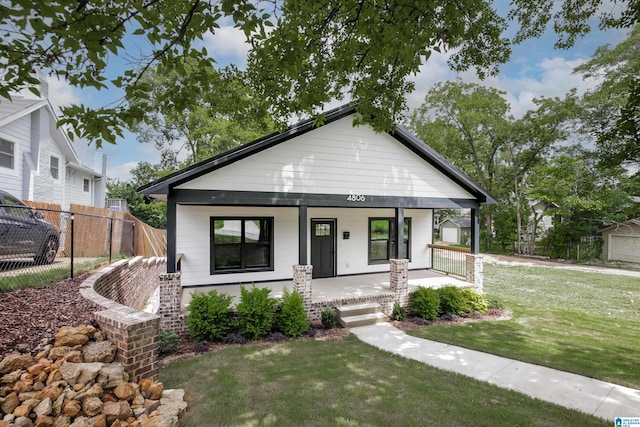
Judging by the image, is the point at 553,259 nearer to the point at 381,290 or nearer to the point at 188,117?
the point at 381,290

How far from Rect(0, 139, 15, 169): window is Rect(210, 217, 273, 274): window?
8.56 m

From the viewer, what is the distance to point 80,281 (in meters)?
6.15

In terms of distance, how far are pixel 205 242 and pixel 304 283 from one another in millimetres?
3658

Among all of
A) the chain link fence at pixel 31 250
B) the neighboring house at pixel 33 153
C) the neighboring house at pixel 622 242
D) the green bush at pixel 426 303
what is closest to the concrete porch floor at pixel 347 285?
the green bush at pixel 426 303

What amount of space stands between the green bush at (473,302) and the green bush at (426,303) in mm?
1069

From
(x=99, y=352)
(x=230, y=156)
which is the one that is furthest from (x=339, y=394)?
(x=230, y=156)

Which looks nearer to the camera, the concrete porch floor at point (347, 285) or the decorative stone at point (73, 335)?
the decorative stone at point (73, 335)

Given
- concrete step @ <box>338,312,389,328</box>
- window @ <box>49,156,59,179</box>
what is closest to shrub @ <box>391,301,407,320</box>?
concrete step @ <box>338,312,389,328</box>

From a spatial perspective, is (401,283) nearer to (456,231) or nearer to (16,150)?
(16,150)

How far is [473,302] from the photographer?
30.4 feet

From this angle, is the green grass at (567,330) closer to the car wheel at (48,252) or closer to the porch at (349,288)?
the porch at (349,288)

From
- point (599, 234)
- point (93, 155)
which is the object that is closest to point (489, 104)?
point (599, 234)

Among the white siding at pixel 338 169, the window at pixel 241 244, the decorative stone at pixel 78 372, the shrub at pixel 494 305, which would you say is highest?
the white siding at pixel 338 169

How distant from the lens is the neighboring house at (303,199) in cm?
774
